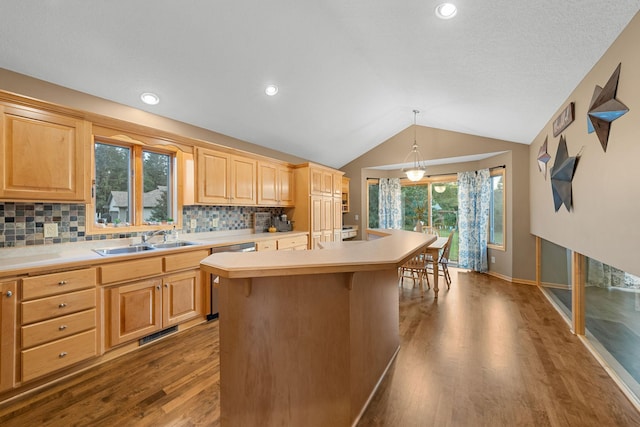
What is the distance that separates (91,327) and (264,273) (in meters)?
1.93

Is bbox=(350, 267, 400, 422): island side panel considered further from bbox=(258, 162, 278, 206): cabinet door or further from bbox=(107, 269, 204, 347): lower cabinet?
bbox=(258, 162, 278, 206): cabinet door

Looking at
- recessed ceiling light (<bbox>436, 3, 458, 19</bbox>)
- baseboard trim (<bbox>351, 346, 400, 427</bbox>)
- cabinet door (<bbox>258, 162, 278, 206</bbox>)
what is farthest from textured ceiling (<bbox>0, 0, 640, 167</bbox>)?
baseboard trim (<bbox>351, 346, 400, 427</bbox>)

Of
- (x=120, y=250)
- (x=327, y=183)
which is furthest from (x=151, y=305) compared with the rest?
(x=327, y=183)

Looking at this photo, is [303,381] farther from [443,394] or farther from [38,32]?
[38,32]

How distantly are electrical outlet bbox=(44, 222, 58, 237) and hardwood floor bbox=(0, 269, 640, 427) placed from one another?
1207mm

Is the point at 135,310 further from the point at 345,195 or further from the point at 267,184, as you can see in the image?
the point at 345,195

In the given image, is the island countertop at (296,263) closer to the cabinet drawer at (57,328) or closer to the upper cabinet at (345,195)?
the cabinet drawer at (57,328)

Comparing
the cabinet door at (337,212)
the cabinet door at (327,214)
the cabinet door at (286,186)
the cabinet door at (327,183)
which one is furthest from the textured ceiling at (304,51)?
the cabinet door at (337,212)

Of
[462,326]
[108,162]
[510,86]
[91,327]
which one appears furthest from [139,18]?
[462,326]

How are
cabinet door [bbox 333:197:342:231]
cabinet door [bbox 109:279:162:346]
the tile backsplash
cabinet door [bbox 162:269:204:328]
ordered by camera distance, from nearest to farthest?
the tile backsplash < cabinet door [bbox 109:279:162:346] < cabinet door [bbox 162:269:204:328] < cabinet door [bbox 333:197:342:231]

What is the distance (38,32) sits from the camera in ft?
6.36

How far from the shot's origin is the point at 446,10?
73.9 inches

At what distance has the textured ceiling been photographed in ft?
6.08

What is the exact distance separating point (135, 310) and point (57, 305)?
55cm
